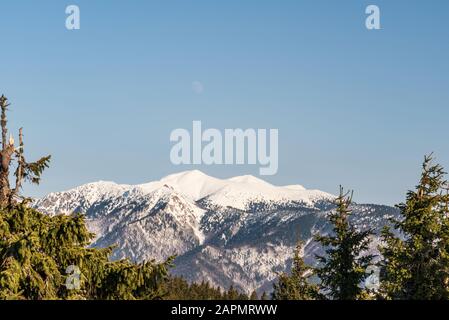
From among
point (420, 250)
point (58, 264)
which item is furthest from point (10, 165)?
point (420, 250)

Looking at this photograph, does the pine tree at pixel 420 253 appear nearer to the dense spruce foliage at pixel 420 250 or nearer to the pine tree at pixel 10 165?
the dense spruce foliage at pixel 420 250

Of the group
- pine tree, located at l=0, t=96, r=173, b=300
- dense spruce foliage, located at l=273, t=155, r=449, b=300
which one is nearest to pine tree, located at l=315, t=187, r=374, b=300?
dense spruce foliage, located at l=273, t=155, r=449, b=300

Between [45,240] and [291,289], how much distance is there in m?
64.3

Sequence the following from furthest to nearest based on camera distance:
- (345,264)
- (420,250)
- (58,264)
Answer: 1. (345,264)
2. (420,250)
3. (58,264)

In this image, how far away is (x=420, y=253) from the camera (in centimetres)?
3366

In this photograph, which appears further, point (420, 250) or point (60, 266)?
point (420, 250)

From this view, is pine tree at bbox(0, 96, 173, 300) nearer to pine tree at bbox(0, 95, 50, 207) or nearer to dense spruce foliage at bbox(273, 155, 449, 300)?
pine tree at bbox(0, 95, 50, 207)

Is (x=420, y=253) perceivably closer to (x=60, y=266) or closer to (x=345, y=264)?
(x=345, y=264)

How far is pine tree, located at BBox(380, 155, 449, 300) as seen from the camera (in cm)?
3334

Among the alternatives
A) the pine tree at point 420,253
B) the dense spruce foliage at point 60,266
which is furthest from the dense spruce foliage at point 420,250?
the dense spruce foliage at point 60,266
